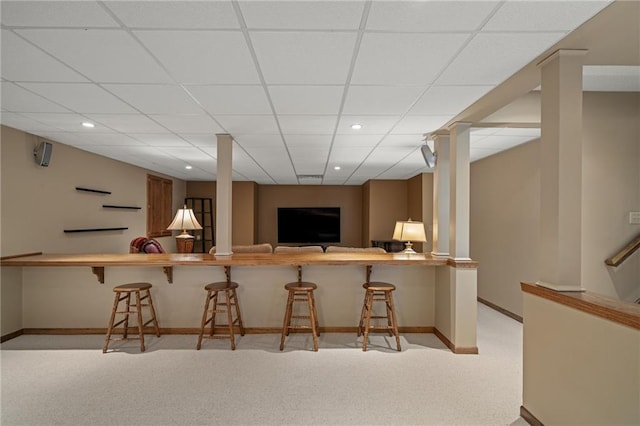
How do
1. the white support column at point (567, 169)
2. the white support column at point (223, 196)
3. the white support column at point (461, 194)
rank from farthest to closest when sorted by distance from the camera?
the white support column at point (223, 196) → the white support column at point (461, 194) → the white support column at point (567, 169)

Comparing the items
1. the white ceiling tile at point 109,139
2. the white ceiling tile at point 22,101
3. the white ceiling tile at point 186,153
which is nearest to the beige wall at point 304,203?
the white ceiling tile at point 186,153

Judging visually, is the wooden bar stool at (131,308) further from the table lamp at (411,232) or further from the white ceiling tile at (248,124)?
the table lamp at (411,232)

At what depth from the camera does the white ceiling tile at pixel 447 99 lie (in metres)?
2.34

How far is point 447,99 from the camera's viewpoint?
8.29 feet

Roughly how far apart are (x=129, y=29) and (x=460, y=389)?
3216 millimetres

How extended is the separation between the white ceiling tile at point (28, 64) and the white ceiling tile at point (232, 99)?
771 millimetres

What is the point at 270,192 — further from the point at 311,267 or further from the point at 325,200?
the point at 311,267

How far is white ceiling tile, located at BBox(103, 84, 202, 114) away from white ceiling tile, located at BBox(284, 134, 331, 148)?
3.84 feet

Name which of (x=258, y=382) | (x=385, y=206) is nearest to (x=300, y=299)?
(x=258, y=382)

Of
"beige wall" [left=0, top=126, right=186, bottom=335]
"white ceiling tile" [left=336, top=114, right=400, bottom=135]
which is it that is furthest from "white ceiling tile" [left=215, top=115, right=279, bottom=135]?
"beige wall" [left=0, top=126, right=186, bottom=335]

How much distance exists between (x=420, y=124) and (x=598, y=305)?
84.5 inches

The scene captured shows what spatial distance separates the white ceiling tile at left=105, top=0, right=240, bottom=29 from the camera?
142 centimetres

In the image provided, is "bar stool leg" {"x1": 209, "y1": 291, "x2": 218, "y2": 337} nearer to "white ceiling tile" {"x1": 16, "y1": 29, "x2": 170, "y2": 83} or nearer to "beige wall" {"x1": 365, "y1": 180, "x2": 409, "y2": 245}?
"white ceiling tile" {"x1": 16, "y1": 29, "x2": 170, "y2": 83}

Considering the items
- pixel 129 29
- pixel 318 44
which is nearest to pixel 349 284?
pixel 318 44
